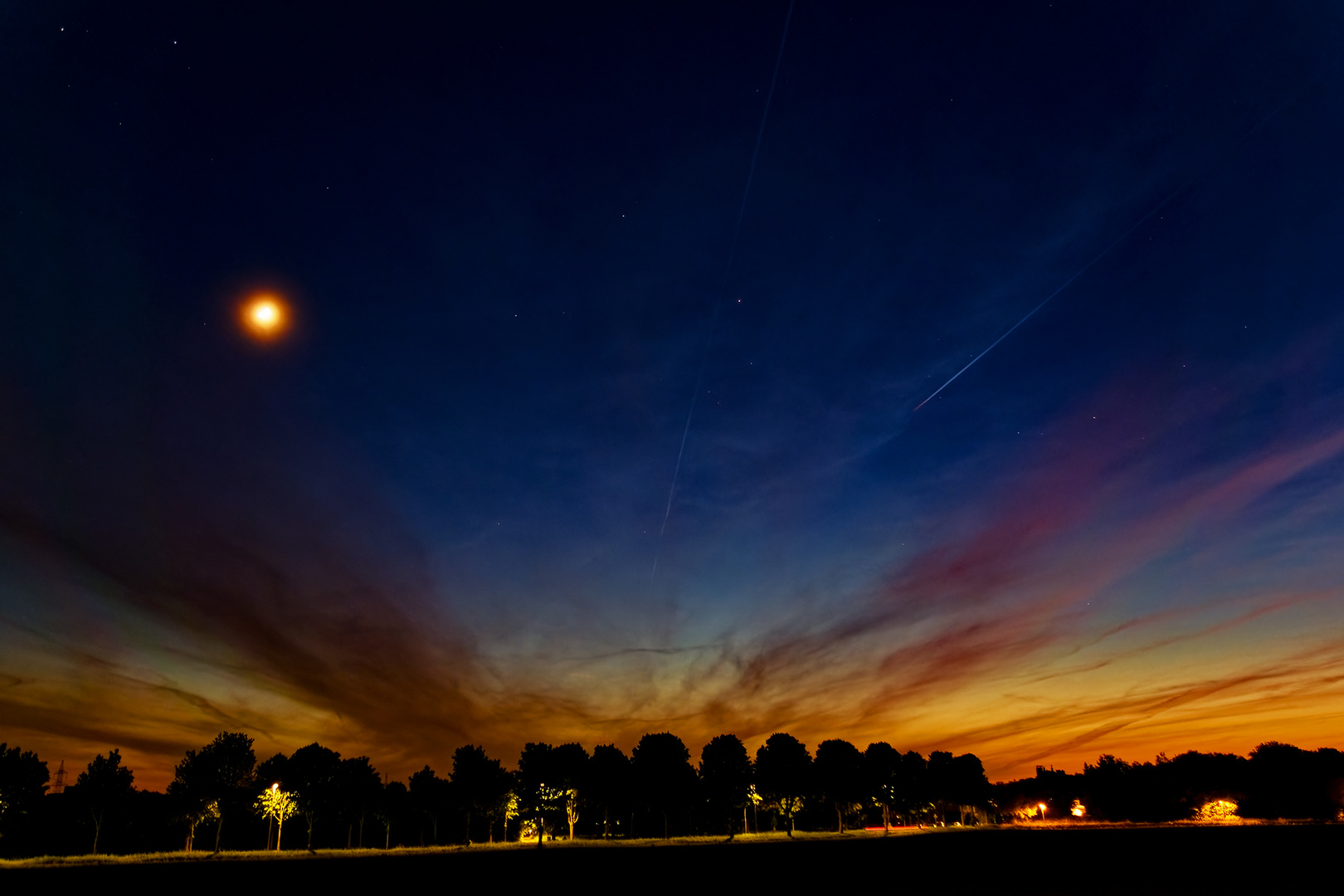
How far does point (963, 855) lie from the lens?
131 ft

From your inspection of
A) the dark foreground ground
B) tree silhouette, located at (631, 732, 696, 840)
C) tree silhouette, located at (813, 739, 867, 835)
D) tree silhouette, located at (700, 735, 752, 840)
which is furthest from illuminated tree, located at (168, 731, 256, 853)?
tree silhouette, located at (813, 739, 867, 835)

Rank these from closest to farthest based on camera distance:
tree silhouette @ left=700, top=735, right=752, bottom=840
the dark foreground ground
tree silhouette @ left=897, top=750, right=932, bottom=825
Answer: the dark foreground ground < tree silhouette @ left=700, top=735, right=752, bottom=840 < tree silhouette @ left=897, top=750, right=932, bottom=825

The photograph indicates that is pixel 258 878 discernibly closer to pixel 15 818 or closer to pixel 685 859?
pixel 685 859

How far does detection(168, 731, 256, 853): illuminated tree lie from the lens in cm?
9656

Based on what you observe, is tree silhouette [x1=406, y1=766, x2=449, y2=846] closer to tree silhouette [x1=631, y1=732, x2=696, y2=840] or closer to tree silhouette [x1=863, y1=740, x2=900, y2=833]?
tree silhouette [x1=631, y1=732, x2=696, y2=840]

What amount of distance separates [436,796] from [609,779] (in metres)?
31.2

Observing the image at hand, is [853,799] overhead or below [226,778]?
below

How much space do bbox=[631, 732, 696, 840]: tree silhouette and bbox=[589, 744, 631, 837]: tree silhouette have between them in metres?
2.18

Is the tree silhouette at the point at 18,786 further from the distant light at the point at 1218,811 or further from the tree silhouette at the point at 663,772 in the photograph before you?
the distant light at the point at 1218,811

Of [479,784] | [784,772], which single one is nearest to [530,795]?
[479,784]

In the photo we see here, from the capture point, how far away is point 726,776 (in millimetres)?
128250

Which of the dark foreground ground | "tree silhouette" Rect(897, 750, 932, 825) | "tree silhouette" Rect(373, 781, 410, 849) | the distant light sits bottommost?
the distant light

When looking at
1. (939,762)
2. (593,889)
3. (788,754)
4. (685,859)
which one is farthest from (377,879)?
(939,762)

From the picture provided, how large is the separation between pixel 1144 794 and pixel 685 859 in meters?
173
